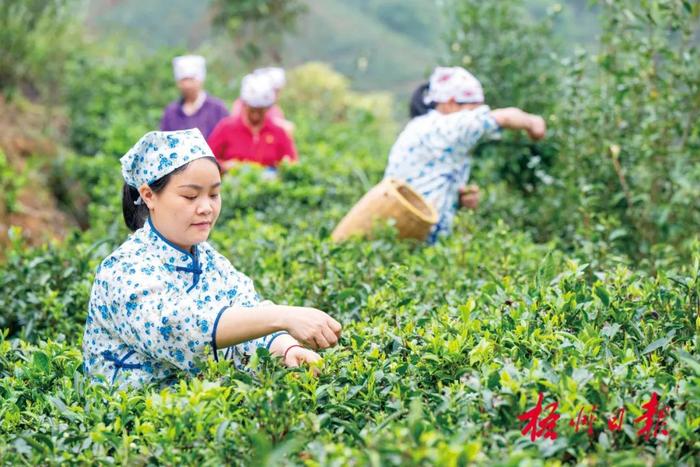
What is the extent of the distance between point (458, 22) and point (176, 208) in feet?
17.3

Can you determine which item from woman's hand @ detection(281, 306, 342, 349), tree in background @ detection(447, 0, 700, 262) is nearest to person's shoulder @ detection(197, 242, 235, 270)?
woman's hand @ detection(281, 306, 342, 349)

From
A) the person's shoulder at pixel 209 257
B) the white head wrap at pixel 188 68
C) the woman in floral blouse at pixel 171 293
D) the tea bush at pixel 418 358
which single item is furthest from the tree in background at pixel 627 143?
the white head wrap at pixel 188 68

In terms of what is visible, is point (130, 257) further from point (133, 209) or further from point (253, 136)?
point (253, 136)

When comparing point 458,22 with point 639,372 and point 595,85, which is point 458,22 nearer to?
point 595,85

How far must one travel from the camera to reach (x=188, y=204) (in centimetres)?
288

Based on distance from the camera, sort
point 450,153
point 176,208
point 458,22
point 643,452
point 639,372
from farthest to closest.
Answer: point 458,22 → point 450,153 → point 176,208 → point 639,372 → point 643,452

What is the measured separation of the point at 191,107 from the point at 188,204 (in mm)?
5398

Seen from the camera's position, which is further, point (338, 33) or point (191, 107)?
point (338, 33)

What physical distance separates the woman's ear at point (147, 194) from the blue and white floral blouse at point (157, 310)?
8 centimetres

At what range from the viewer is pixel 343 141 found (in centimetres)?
972

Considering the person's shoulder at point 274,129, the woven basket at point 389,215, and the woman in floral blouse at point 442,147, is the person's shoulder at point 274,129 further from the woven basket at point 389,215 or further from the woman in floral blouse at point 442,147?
the woven basket at point 389,215

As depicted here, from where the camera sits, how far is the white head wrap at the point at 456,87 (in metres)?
5.41

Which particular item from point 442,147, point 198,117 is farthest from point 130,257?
point 198,117

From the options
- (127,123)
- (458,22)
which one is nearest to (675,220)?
(458,22)
